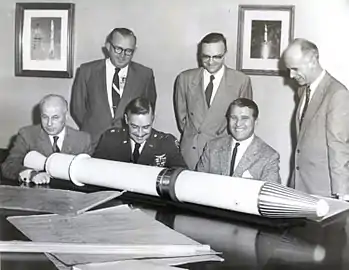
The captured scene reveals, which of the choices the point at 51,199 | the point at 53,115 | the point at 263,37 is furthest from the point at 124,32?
the point at 51,199

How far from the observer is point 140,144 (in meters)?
1.82

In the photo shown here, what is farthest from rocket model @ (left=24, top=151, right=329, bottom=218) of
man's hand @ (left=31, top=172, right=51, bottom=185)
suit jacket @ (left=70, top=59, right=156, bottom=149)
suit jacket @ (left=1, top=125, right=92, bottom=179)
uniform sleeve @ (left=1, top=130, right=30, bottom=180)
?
suit jacket @ (left=70, top=59, right=156, bottom=149)

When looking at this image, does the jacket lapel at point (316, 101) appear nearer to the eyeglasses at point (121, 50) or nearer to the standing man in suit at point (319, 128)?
the standing man in suit at point (319, 128)

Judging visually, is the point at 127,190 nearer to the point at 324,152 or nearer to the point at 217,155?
the point at 217,155

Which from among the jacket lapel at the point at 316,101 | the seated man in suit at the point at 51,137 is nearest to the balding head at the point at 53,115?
the seated man in suit at the point at 51,137

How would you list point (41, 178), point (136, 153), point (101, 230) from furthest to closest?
point (136, 153)
point (41, 178)
point (101, 230)

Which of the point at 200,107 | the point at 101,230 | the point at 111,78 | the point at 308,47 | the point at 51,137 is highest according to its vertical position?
the point at 308,47

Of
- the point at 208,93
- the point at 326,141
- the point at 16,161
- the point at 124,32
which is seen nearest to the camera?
the point at 16,161

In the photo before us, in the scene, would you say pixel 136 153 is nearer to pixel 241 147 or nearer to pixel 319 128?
pixel 241 147

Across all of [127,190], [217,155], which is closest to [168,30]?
[217,155]

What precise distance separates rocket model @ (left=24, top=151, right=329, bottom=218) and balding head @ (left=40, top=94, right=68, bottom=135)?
387mm

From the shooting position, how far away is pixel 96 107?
2352 mm

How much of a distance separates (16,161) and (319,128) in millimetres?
926

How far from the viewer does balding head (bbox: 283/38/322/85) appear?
1943 mm
